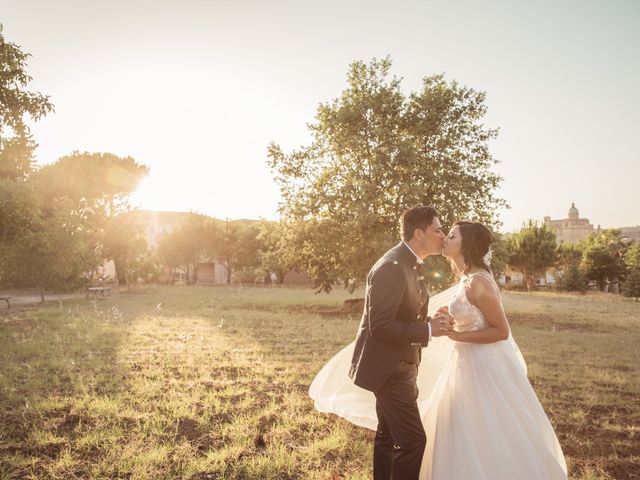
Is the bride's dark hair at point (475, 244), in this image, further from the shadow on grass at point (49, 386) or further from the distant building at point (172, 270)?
the distant building at point (172, 270)

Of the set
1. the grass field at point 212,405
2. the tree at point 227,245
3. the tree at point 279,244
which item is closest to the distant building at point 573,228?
the tree at point 227,245

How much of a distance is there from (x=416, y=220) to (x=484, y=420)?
2115 mm

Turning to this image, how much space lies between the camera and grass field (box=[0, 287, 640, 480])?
607 centimetres

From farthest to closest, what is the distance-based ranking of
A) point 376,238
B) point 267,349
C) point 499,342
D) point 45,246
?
point 45,246
point 376,238
point 267,349
point 499,342

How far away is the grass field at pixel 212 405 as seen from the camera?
607 centimetres

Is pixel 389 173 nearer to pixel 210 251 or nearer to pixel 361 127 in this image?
pixel 361 127

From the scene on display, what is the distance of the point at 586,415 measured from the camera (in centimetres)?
847

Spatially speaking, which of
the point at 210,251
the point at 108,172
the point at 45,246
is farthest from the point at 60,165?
the point at 210,251

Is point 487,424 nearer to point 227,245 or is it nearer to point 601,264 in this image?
point 601,264

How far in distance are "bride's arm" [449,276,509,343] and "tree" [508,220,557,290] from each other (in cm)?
6384

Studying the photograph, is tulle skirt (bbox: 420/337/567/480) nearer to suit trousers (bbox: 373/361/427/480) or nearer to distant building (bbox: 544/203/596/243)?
suit trousers (bbox: 373/361/427/480)

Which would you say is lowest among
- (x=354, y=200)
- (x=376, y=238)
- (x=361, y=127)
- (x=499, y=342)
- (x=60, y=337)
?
(x=60, y=337)

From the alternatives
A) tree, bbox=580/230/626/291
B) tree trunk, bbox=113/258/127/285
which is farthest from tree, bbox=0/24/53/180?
tree, bbox=580/230/626/291

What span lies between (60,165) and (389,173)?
3794 centimetres
